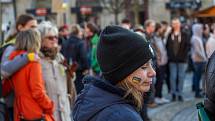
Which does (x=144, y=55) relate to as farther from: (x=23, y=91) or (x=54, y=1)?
(x=54, y=1)

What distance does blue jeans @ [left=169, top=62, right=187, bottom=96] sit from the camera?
1187 cm

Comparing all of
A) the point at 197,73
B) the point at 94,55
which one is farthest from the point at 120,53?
the point at 197,73

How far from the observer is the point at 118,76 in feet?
8.64

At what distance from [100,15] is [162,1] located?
17.6 ft

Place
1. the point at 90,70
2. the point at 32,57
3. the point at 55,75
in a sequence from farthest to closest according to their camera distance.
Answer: the point at 90,70
the point at 55,75
the point at 32,57

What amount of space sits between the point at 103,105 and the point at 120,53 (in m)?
0.26

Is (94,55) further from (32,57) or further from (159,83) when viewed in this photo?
(32,57)

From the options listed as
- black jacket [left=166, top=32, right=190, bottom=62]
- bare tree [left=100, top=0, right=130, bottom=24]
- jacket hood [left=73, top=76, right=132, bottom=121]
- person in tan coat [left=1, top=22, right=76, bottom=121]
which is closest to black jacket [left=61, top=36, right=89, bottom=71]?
black jacket [left=166, top=32, right=190, bottom=62]

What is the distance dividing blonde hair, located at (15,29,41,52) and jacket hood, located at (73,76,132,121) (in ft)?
9.69

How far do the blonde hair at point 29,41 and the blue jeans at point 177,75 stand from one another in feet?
21.7

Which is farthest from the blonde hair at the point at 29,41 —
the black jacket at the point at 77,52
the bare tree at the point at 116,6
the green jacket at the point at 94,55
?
the bare tree at the point at 116,6

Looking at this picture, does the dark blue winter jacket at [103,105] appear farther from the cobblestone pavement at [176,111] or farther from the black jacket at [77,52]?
the black jacket at [77,52]

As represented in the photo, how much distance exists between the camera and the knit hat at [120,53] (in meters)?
2.61

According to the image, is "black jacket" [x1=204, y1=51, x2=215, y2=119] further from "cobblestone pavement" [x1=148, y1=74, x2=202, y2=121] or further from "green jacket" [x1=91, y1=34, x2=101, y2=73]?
A: "green jacket" [x1=91, y1=34, x2=101, y2=73]
